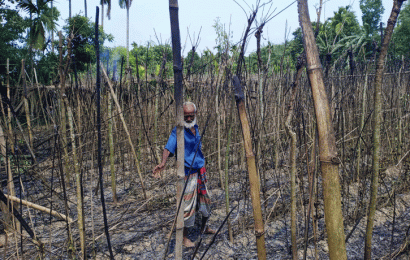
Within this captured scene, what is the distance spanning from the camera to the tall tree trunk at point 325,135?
1.73ft

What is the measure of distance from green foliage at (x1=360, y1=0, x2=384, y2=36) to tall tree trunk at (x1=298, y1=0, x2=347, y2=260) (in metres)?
23.4

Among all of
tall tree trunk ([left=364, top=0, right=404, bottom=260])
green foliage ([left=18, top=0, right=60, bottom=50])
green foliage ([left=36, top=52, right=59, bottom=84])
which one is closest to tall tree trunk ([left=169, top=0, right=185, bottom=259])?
tall tree trunk ([left=364, top=0, right=404, bottom=260])

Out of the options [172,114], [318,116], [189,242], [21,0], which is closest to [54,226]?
[189,242]

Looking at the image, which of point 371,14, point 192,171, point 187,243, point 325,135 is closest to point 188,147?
point 192,171

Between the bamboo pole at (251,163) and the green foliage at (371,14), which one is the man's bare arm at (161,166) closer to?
the bamboo pole at (251,163)

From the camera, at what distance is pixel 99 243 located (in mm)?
2158

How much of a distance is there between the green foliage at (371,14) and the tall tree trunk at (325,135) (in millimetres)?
23407

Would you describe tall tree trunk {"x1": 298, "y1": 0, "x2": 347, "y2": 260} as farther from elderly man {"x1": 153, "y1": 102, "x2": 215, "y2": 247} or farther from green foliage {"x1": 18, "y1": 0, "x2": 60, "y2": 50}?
green foliage {"x1": 18, "y1": 0, "x2": 60, "y2": 50}

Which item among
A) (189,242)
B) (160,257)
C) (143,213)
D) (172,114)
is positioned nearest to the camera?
(160,257)

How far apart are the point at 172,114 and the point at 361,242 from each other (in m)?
2.70

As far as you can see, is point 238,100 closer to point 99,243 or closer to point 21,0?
point 99,243

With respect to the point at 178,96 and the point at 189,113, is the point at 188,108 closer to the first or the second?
the point at 189,113

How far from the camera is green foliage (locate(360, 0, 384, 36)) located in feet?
66.0

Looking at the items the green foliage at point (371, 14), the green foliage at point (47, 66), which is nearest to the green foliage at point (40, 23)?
the green foliage at point (47, 66)
